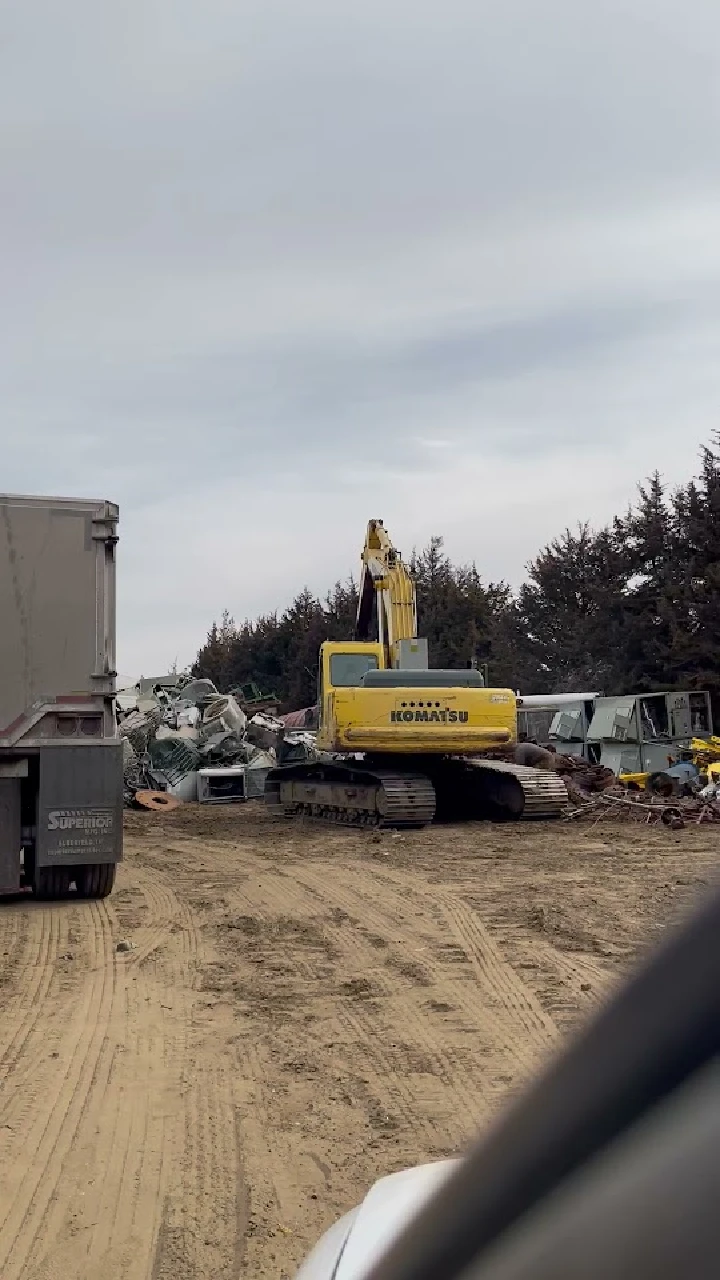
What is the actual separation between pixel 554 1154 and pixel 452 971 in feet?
21.6

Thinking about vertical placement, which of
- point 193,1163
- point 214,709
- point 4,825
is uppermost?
point 214,709

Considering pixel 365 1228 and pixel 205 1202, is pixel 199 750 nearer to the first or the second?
pixel 205 1202

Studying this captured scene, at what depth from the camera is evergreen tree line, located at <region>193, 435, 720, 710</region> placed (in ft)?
117

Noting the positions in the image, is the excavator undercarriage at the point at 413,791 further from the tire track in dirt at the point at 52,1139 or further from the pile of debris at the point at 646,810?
the tire track in dirt at the point at 52,1139

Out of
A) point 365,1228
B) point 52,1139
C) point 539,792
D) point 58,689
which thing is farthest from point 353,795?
point 365,1228

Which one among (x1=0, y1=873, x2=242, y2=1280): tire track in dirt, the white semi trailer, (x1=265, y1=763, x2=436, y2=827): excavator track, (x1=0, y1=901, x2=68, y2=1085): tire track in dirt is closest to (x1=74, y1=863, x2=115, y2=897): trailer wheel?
the white semi trailer

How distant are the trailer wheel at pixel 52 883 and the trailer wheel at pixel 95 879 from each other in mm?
99

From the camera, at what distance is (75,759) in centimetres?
964

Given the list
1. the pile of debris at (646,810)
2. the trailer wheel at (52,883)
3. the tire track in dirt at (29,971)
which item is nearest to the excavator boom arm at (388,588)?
the pile of debris at (646,810)

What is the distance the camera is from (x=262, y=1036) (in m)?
5.77

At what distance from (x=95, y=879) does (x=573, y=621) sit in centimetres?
3809

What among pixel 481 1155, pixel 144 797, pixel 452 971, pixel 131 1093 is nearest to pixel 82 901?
pixel 452 971

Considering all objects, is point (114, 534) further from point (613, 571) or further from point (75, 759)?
point (613, 571)

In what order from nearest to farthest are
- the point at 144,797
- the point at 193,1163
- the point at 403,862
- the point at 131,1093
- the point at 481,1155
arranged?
1. the point at 481,1155
2. the point at 193,1163
3. the point at 131,1093
4. the point at 403,862
5. the point at 144,797
